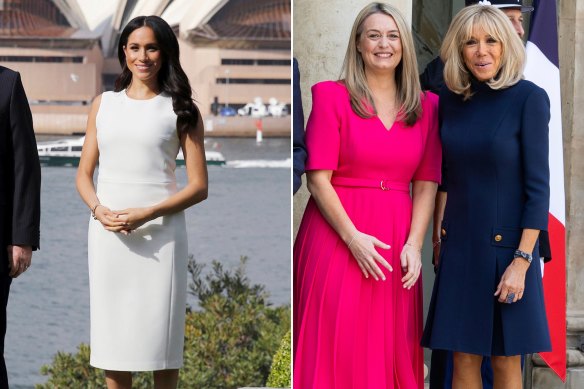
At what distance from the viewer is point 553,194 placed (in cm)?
461

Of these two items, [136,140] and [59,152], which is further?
[59,152]

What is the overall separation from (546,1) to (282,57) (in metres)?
4.96

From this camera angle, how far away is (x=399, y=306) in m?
3.85

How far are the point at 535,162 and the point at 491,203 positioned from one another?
0.19m

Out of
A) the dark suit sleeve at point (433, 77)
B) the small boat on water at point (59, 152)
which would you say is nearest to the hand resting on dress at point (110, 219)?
the dark suit sleeve at point (433, 77)

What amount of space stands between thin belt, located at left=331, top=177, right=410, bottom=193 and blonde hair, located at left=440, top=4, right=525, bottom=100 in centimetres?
36

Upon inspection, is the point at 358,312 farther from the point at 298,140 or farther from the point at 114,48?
the point at 114,48

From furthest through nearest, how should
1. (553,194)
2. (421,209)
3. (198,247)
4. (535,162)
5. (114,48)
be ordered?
(198,247)
(114,48)
(553,194)
(421,209)
(535,162)

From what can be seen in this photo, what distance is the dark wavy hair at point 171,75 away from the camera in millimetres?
3941

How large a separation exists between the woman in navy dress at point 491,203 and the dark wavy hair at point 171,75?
86 centimetres

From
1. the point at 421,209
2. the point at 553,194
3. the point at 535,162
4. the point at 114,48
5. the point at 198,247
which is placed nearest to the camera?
the point at 535,162

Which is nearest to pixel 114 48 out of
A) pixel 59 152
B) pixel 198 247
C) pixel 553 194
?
pixel 59 152

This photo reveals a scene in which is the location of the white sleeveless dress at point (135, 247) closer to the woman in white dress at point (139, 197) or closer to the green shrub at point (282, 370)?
the woman in white dress at point (139, 197)

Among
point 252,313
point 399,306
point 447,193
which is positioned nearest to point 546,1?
point 447,193
